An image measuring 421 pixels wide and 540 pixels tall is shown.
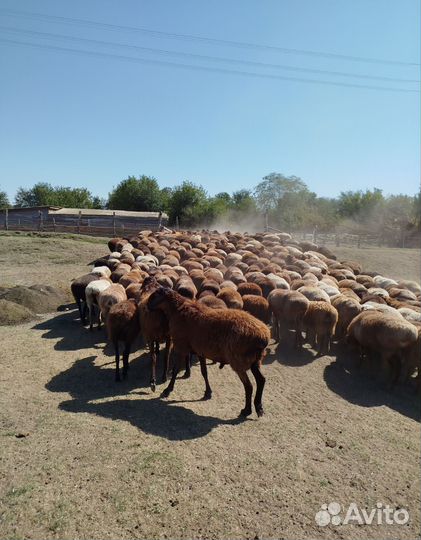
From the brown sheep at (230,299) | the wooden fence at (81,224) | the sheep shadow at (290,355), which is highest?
the wooden fence at (81,224)

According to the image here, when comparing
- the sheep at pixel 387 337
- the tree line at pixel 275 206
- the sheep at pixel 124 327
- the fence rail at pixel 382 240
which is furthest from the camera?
the tree line at pixel 275 206

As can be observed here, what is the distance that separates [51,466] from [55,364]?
340 centimetres

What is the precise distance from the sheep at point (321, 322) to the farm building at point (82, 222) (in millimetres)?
27802

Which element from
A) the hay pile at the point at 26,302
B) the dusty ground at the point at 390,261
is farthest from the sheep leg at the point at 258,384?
the dusty ground at the point at 390,261

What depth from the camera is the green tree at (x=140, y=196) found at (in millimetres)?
61000

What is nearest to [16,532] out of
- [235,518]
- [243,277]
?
[235,518]

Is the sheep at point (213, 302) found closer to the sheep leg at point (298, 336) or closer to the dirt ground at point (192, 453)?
the dirt ground at point (192, 453)

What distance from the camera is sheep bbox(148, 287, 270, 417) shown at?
5.75m

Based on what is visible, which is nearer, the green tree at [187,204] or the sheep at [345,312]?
the sheep at [345,312]

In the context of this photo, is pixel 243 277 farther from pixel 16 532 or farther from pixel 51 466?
pixel 16 532

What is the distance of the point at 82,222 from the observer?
3753 cm

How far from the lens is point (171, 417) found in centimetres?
575

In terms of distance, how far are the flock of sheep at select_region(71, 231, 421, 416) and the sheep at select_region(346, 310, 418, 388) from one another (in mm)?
20

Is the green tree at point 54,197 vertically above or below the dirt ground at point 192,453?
above
